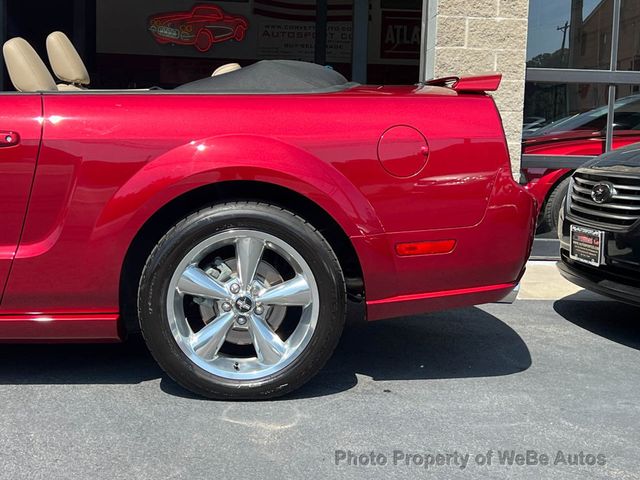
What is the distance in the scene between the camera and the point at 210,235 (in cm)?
300

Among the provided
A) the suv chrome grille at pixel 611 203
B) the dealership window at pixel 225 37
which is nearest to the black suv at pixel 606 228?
the suv chrome grille at pixel 611 203

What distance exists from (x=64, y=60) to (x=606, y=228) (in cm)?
308

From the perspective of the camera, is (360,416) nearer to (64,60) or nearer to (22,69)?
(22,69)

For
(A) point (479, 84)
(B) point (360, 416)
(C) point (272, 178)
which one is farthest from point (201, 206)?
(A) point (479, 84)

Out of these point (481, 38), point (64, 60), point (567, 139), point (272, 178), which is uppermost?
point (481, 38)

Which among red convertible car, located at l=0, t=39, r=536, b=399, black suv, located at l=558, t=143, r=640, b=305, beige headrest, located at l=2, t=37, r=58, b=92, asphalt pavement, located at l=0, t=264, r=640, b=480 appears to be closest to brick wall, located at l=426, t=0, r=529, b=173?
black suv, located at l=558, t=143, r=640, b=305

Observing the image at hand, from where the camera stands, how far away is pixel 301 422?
9.69 ft

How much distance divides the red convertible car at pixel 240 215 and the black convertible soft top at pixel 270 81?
0.11 m

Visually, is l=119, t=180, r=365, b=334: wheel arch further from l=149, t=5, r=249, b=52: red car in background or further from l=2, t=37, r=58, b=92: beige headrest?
l=149, t=5, r=249, b=52: red car in background

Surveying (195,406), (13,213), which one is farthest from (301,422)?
(13,213)

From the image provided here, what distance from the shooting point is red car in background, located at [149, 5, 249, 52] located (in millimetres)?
11273

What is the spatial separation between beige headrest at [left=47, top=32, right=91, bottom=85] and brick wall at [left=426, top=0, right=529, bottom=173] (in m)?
3.45

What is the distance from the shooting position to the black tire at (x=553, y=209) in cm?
676

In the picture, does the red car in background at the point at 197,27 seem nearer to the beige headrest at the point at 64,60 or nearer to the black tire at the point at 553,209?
the black tire at the point at 553,209
